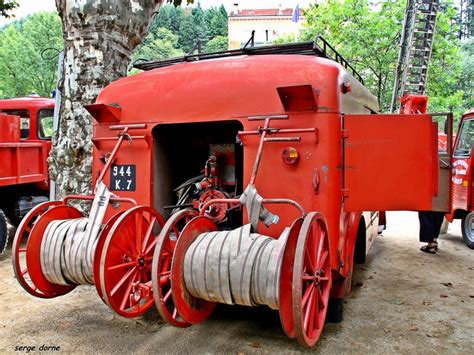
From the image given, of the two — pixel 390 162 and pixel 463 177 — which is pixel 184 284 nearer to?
pixel 390 162

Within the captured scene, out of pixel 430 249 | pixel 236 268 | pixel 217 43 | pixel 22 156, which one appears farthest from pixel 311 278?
pixel 217 43

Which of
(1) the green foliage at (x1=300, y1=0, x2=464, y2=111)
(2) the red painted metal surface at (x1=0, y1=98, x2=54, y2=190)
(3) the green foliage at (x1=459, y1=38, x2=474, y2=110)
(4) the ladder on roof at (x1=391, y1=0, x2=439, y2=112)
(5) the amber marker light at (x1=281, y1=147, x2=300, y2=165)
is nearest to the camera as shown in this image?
(5) the amber marker light at (x1=281, y1=147, x2=300, y2=165)

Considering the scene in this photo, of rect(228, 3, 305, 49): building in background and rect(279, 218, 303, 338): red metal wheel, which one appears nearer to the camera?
rect(279, 218, 303, 338): red metal wheel

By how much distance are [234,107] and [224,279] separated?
4.48 ft

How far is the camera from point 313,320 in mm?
2795

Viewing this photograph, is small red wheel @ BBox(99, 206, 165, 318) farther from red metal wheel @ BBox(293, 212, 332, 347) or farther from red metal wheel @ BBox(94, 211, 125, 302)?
red metal wheel @ BBox(293, 212, 332, 347)

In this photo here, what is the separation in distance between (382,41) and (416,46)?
195 cm

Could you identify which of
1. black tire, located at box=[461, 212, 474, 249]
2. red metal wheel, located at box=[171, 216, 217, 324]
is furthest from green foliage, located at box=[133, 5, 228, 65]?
red metal wheel, located at box=[171, 216, 217, 324]

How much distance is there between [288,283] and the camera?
→ 2629 mm

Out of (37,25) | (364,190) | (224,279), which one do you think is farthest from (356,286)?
(37,25)

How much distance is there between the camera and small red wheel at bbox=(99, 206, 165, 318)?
296cm

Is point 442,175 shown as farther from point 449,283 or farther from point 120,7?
point 120,7

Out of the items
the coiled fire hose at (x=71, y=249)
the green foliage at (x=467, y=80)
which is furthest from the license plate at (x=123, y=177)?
the green foliage at (x=467, y=80)

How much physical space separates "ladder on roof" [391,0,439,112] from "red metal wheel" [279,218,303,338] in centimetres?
1140
